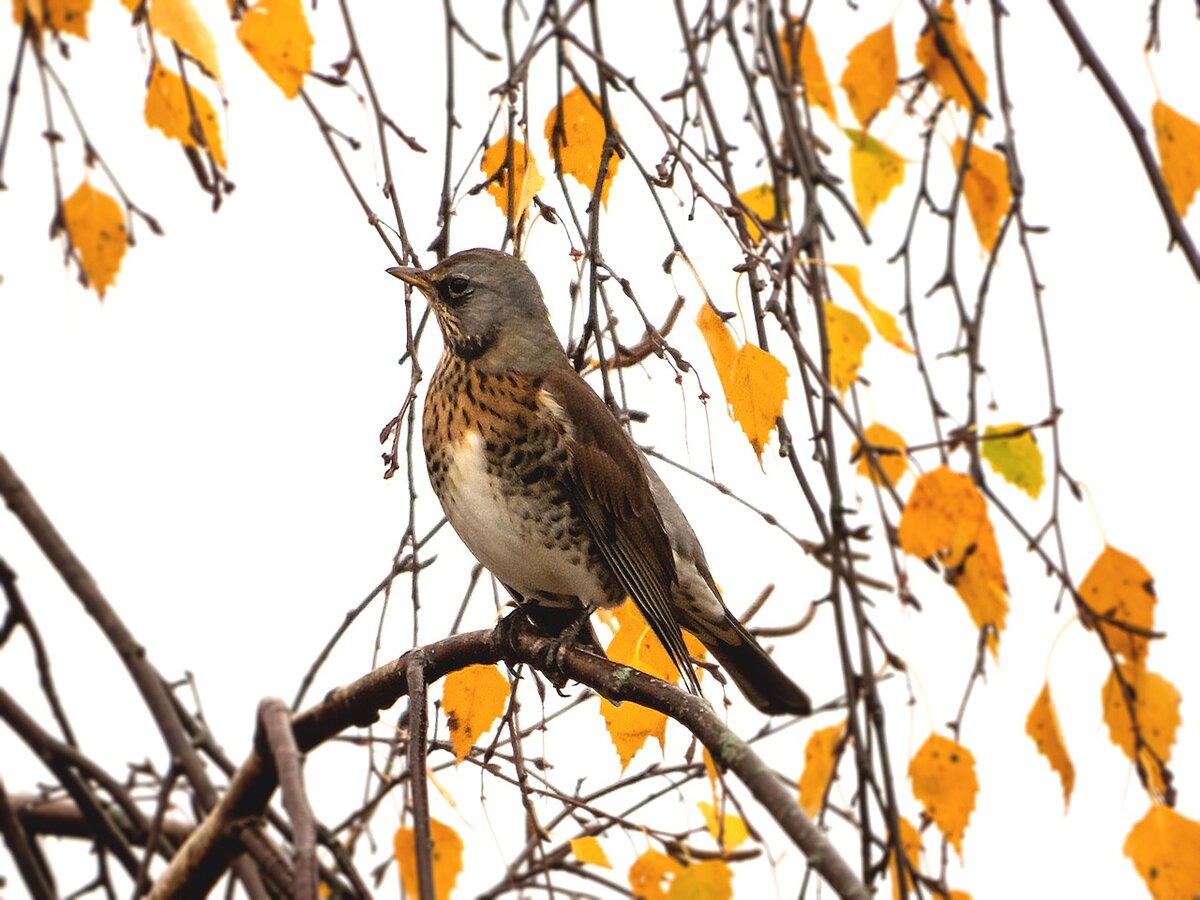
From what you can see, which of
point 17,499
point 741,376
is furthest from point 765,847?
point 17,499

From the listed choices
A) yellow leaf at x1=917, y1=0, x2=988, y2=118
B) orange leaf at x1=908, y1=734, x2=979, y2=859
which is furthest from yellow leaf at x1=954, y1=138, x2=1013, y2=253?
orange leaf at x1=908, y1=734, x2=979, y2=859

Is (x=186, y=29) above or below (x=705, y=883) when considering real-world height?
above

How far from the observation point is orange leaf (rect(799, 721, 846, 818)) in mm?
1973

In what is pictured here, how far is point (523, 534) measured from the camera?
9.29ft

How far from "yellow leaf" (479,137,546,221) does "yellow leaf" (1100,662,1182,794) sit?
1.00 m

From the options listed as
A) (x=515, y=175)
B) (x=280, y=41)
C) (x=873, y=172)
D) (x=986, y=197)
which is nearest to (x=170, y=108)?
(x=280, y=41)

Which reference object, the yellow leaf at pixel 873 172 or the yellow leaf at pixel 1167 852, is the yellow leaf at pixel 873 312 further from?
the yellow leaf at pixel 1167 852

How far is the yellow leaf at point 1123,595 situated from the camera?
5.69 ft

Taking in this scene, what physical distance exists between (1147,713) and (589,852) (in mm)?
964

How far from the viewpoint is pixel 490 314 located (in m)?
3.14

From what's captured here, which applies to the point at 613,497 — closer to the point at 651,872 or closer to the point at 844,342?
the point at 651,872

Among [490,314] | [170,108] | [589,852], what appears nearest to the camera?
[170,108]

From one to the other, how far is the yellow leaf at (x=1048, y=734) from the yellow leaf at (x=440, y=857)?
3.04 ft

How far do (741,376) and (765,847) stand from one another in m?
0.68
